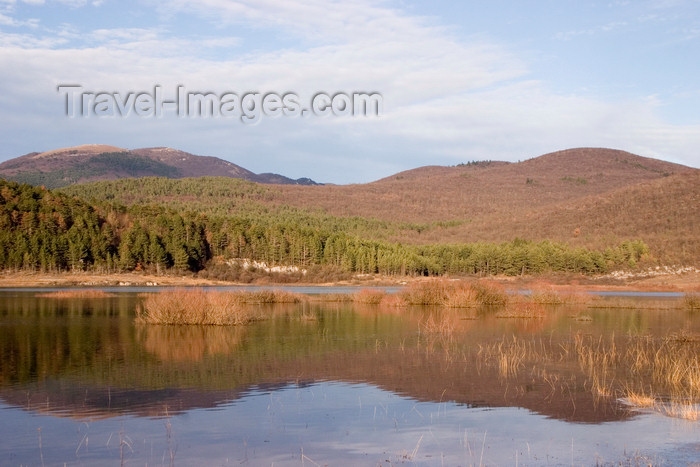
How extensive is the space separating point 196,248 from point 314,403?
96.1 m

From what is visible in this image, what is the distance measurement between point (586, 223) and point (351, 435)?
408 feet

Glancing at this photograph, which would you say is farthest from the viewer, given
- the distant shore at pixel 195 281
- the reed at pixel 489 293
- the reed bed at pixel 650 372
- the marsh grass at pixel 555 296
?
the distant shore at pixel 195 281

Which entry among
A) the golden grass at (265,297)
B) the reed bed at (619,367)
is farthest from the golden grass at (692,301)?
the golden grass at (265,297)

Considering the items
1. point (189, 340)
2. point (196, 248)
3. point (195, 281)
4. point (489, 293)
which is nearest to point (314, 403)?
point (189, 340)

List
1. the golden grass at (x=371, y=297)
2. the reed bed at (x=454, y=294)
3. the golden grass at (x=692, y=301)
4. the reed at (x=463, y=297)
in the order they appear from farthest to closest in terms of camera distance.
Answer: the golden grass at (x=371, y=297) → the golden grass at (x=692, y=301) → the reed bed at (x=454, y=294) → the reed at (x=463, y=297)

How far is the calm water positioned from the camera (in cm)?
1162

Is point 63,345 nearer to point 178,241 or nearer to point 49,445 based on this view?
point 49,445

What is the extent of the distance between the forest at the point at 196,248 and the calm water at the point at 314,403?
68.5m

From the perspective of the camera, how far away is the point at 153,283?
291 feet

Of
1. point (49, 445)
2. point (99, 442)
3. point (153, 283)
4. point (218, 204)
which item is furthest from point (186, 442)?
point (218, 204)

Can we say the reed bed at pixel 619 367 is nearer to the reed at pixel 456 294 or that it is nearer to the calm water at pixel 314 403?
the calm water at pixel 314 403

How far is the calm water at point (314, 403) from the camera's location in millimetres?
11617

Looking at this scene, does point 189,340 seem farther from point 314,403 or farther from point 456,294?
point 456,294

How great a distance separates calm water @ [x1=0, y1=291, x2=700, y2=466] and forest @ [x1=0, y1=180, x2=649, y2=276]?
6848cm
